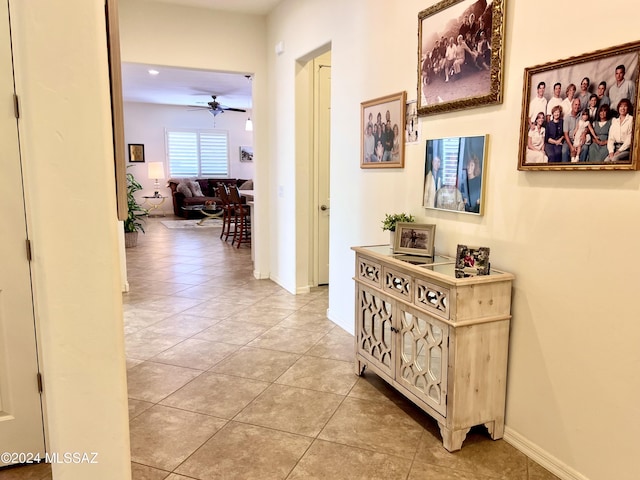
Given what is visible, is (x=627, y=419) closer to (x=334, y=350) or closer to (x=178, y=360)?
(x=334, y=350)

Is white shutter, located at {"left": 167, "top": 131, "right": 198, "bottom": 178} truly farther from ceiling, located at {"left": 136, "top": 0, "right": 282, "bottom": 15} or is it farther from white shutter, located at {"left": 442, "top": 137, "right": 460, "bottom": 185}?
white shutter, located at {"left": 442, "top": 137, "right": 460, "bottom": 185}

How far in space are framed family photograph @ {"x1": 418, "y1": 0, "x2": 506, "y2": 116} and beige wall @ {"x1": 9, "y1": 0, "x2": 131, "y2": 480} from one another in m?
1.73

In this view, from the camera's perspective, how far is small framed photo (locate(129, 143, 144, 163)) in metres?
12.1

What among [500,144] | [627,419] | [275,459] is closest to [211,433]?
[275,459]

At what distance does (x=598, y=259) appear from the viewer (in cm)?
183

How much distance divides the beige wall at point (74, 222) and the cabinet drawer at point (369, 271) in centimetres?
162

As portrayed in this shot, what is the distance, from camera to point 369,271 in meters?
2.80

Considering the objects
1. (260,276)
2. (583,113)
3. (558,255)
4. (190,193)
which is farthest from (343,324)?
(190,193)

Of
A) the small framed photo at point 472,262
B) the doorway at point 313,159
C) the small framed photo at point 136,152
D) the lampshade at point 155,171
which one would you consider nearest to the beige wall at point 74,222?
the small framed photo at point 472,262

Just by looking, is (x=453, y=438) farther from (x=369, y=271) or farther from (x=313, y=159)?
(x=313, y=159)

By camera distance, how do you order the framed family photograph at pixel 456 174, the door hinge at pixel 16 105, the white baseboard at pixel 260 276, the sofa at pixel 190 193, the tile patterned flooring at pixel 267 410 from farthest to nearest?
the sofa at pixel 190 193, the white baseboard at pixel 260 276, the framed family photograph at pixel 456 174, the tile patterned flooring at pixel 267 410, the door hinge at pixel 16 105

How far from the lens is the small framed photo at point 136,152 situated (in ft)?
39.6

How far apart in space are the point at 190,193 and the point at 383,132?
962 cm

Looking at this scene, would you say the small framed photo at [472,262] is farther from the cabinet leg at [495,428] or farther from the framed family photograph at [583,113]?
the cabinet leg at [495,428]
